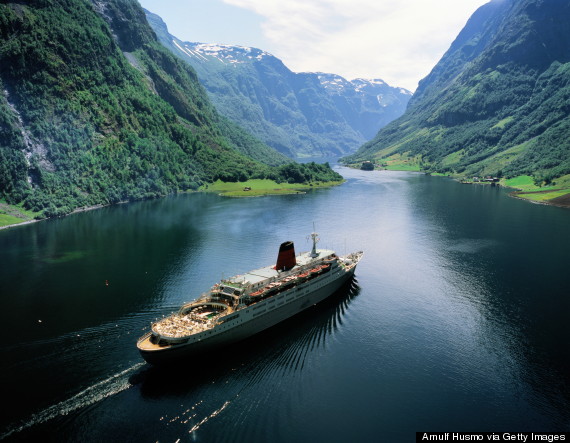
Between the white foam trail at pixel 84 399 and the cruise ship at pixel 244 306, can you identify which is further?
the cruise ship at pixel 244 306

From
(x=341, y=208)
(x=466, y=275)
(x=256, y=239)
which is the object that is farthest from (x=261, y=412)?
(x=341, y=208)

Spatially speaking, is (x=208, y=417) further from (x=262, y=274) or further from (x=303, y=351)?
(x=262, y=274)

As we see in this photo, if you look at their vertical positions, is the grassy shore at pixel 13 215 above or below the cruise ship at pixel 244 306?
above

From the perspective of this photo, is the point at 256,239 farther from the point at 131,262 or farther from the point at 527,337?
the point at 527,337

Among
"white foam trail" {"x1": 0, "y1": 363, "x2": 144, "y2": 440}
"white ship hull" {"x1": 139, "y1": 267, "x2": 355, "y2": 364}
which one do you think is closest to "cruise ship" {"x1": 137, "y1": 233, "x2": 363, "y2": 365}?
"white ship hull" {"x1": 139, "y1": 267, "x2": 355, "y2": 364}

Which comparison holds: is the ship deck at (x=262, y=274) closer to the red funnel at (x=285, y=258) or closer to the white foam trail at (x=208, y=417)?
the red funnel at (x=285, y=258)

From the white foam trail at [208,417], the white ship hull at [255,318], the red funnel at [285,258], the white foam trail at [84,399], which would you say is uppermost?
the red funnel at [285,258]

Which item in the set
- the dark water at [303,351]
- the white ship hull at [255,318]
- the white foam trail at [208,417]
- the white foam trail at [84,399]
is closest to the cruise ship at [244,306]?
the white ship hull at [255,318]
